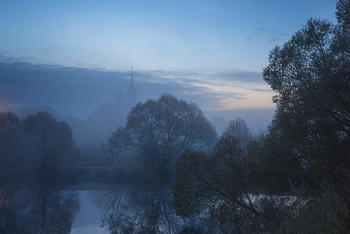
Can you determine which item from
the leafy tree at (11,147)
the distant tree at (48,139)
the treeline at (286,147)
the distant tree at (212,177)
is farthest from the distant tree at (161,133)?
the distant tree at (212,177)

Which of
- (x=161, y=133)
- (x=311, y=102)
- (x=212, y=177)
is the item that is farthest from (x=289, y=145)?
(x=161, y=133)

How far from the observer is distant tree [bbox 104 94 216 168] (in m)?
55.3

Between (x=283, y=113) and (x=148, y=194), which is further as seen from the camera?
(x=148, y=194)

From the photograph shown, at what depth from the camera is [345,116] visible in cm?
2077

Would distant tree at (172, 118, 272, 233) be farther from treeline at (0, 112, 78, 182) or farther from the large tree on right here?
treeline at (0, 112, 78, 182)

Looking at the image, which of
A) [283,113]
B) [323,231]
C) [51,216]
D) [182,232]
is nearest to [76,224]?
[51,216]

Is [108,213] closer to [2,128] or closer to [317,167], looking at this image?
[317,167]

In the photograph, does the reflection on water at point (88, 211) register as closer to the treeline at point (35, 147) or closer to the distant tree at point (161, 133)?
the distant tree at point (161, 133)

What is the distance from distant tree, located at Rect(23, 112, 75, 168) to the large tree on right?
162ft

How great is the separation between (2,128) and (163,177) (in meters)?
35.8

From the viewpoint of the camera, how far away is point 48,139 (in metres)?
62.7

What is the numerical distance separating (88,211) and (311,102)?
2419 cm

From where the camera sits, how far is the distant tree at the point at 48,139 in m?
60.5

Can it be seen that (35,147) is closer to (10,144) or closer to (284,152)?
→ (10,144)
